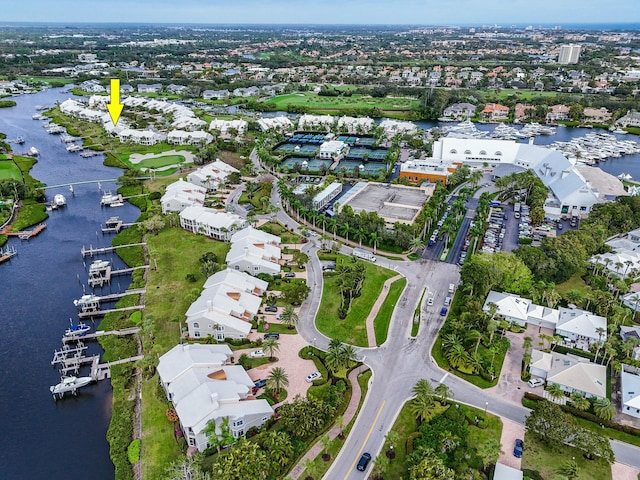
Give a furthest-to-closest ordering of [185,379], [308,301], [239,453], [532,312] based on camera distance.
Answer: [308,301] < [532,312] < [185,379] < [239,453]

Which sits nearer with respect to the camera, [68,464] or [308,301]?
[68,464]

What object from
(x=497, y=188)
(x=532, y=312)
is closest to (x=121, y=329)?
(x=532, y=312)

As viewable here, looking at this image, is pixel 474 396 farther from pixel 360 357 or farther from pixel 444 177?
pixel 444 177

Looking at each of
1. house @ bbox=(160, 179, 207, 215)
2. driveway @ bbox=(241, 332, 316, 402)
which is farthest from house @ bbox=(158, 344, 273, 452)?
house @ bbox=(160, 179, 207, 215)

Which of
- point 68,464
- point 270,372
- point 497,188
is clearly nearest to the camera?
point 68,464

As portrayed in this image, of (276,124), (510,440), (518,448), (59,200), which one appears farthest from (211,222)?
(276,124)

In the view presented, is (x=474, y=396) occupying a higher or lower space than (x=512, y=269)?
lower
